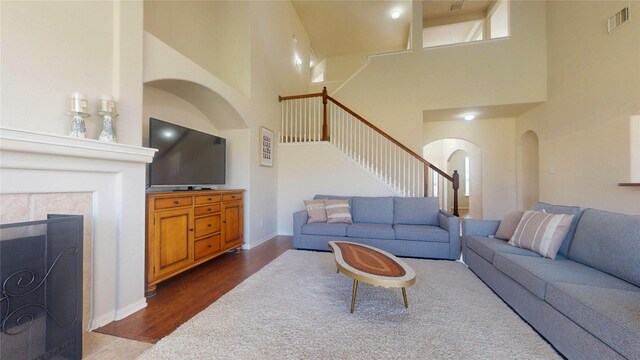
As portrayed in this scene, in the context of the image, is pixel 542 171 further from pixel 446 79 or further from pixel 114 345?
pixel 114 345

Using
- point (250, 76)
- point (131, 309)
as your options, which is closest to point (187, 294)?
point (131, 309)

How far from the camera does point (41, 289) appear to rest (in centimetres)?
136

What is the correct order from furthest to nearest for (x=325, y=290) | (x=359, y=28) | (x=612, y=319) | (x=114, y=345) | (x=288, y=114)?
(x=359, y=28), (x=288, y=114), (x=325, y=290), (x=114, y=345), (x=612, y=319)

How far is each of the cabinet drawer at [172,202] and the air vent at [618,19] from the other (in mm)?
5812

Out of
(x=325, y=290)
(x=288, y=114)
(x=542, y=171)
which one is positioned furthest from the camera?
(x=288, y=114)

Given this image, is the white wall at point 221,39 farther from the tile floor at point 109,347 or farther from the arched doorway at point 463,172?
the arched doorway at point 463,172

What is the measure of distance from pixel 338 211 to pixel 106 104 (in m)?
2.99

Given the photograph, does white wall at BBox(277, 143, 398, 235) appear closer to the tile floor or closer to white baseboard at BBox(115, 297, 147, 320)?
white baseboard at BBox(115, 297, 147, 320)

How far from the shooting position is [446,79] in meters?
4.91

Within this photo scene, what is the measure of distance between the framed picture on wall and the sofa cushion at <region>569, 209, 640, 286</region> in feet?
13.0

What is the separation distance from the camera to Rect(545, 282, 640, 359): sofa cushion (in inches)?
42.8

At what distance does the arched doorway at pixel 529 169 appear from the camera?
5273 millimetres

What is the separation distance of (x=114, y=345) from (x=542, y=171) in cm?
666

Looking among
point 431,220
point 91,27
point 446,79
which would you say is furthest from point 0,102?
point 446,79
